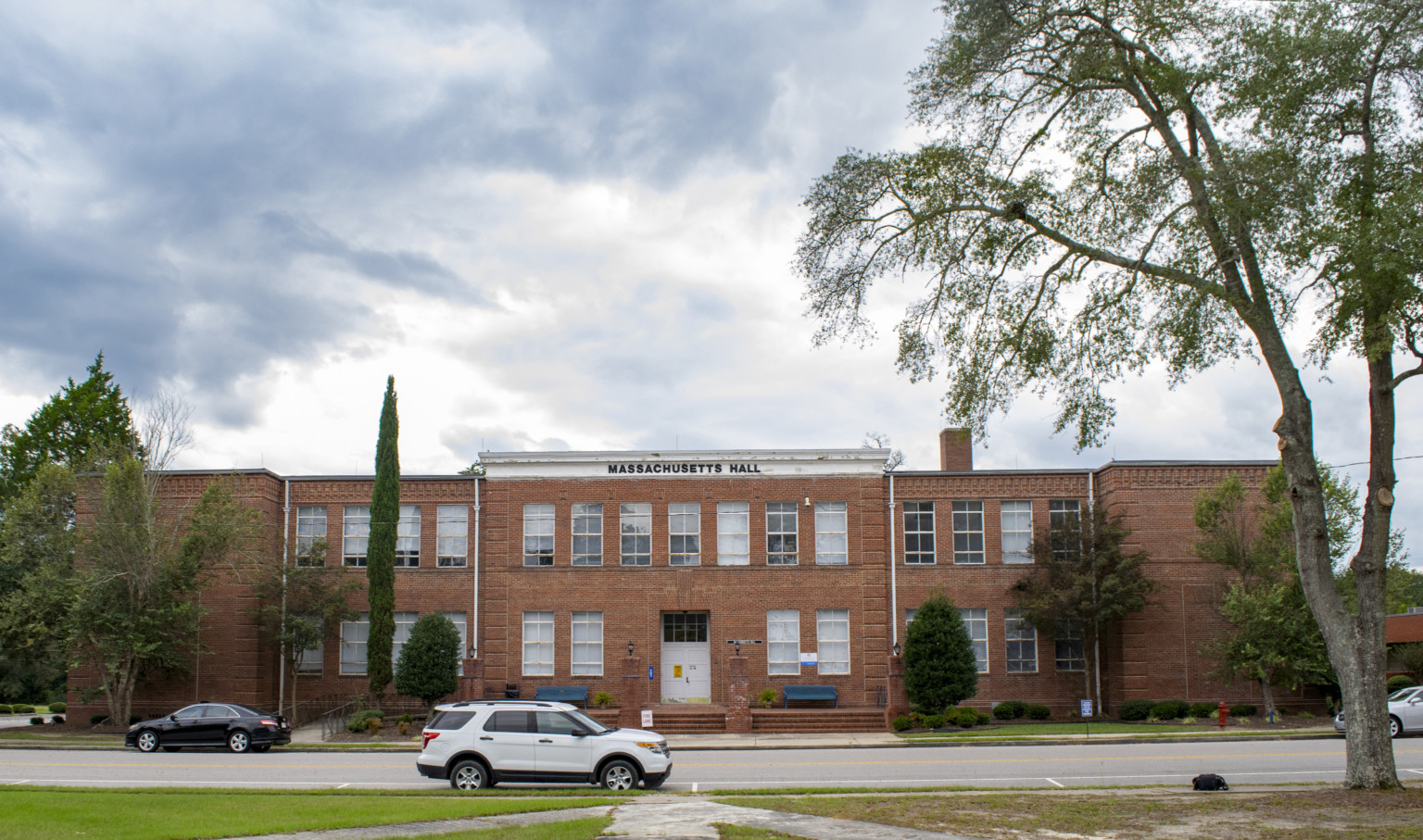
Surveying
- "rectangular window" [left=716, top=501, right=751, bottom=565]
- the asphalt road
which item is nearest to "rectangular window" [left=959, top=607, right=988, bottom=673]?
"rectangular window" [left=716, top=501, right=751, bottom=565]

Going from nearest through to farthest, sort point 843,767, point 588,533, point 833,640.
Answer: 1. point 843,767
2. point 833,640
3. point 588,533

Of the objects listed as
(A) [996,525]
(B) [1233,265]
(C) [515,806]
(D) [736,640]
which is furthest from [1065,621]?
(C) [515,806]

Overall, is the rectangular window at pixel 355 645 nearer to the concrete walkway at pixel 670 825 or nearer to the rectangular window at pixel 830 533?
the rectangular window at pixel 830 533

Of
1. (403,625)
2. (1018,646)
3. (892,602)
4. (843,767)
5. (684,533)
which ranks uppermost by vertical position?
(684,533)

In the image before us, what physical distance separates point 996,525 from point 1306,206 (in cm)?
2255

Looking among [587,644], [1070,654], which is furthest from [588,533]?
[1070,654]

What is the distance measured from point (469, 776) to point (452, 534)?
66.2ft

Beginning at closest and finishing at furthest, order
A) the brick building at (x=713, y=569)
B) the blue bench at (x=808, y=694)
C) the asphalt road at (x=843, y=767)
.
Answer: the asphalt road at (x=843, y=767)
the blue bench at (x=808, y=694)
the brick building at (x=713, y=569)

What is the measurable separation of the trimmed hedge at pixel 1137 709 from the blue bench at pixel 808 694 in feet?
30.0

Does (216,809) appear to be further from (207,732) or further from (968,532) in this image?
(968,532)

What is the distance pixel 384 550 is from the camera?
35.8 meters

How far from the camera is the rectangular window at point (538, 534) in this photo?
126 ft

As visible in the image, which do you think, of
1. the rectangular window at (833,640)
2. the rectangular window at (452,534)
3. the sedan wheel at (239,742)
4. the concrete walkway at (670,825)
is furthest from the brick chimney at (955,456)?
the concrete walkway at (670,825)

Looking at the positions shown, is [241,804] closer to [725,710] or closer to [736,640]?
[725,710]
